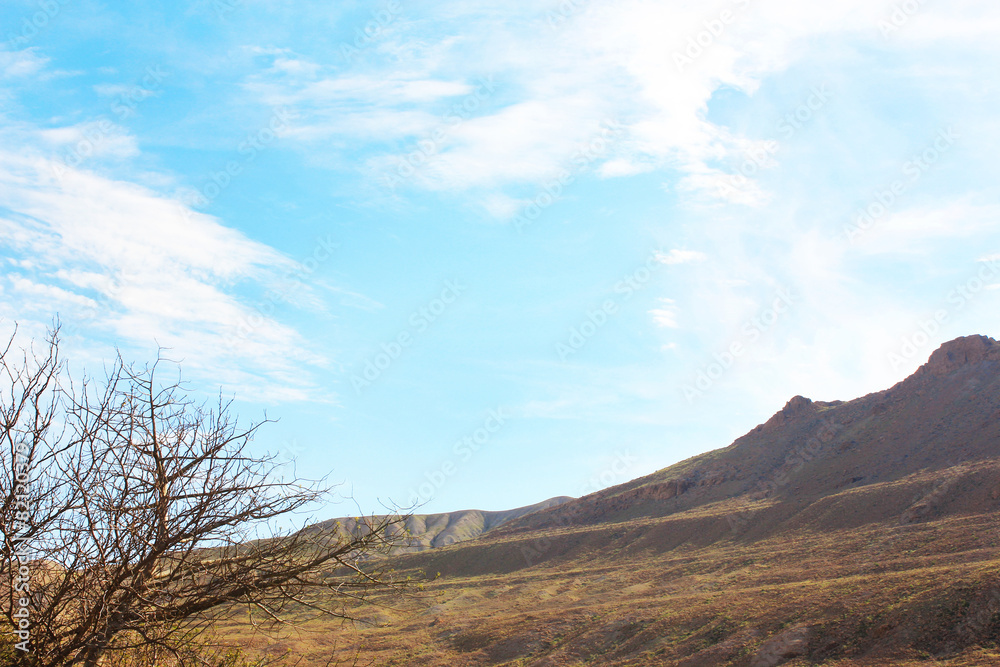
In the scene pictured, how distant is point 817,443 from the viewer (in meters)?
75.6

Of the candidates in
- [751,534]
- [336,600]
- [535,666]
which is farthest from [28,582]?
[751,534]

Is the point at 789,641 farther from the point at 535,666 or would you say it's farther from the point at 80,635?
the point at 80,635

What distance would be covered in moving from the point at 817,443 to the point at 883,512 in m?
29.2

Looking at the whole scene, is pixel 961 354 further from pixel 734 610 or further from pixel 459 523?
pixel 459 523
